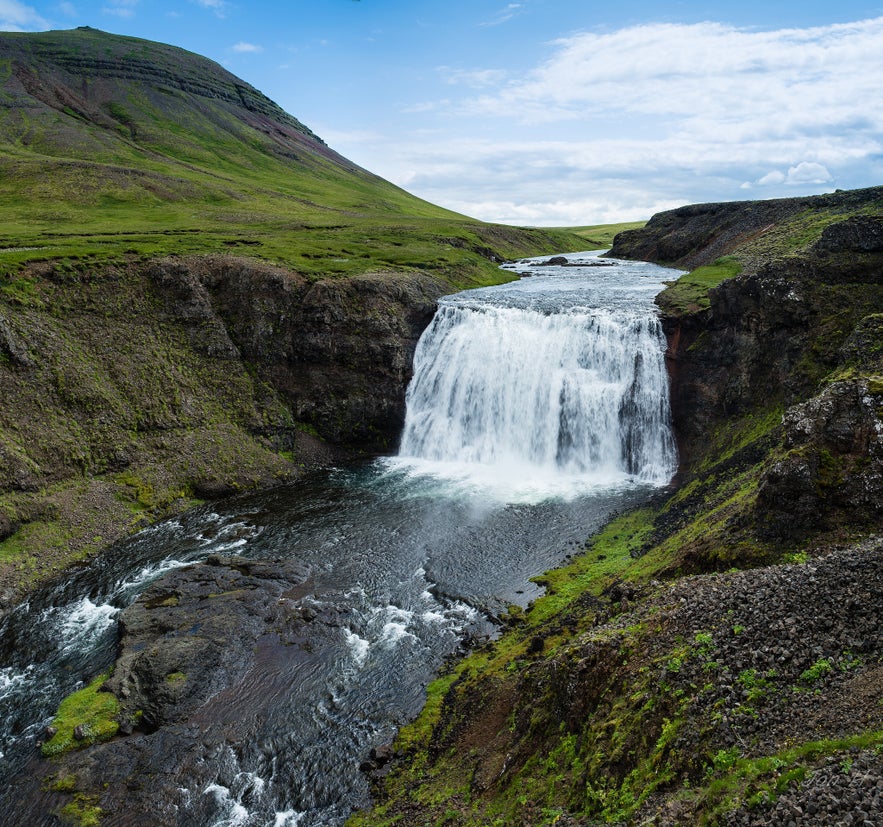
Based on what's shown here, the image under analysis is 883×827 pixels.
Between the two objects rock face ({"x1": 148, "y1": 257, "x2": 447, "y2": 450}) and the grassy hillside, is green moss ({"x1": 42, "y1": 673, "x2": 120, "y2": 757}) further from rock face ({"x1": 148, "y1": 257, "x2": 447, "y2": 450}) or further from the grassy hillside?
the grassy hillside

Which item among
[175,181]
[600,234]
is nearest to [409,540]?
[175,181]

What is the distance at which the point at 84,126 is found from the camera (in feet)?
431

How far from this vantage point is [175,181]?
108m

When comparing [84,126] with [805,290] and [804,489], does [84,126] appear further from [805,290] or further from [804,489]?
[804,489]

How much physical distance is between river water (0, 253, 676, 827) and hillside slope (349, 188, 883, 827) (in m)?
2.44

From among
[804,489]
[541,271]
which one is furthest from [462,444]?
[541,271]

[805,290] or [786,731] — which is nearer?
[786,731]

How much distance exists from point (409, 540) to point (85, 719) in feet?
54.4

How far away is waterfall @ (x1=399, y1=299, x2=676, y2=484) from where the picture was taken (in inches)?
1668

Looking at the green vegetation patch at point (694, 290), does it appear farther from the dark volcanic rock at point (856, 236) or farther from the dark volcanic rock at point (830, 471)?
the dark volcanic rock at point (830, 471)

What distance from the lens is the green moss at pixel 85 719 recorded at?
19.2m

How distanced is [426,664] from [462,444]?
2438cm

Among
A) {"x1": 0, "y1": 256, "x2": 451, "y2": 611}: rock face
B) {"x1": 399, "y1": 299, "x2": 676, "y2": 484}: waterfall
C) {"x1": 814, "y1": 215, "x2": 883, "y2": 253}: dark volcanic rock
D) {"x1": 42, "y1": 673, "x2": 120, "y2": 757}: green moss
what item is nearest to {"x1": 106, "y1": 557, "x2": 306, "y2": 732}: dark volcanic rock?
{"x1": 42, "y1": 673, "x2": 120, "y2": 757}: green moss

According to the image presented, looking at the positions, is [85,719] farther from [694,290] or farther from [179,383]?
[694,290]
